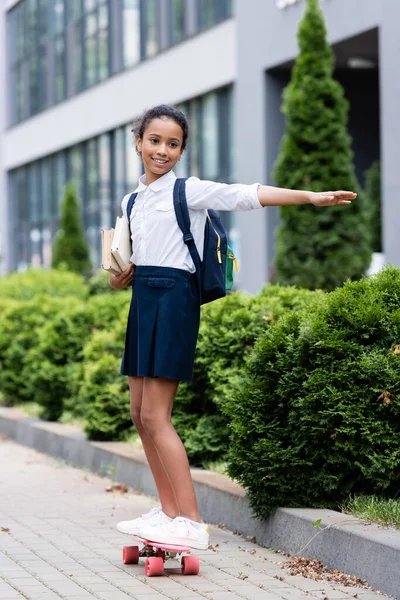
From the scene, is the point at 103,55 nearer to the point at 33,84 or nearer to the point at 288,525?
the point at 33,84

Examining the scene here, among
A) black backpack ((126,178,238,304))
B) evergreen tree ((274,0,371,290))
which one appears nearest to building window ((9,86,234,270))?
evergreen tree ((274,0,371,290))

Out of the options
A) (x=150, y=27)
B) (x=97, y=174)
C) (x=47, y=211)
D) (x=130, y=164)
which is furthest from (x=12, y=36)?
(x=150, y=27)

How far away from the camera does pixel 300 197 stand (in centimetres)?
508

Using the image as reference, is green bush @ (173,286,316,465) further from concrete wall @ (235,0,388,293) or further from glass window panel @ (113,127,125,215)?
glass window panel @ (113,127,125,215)

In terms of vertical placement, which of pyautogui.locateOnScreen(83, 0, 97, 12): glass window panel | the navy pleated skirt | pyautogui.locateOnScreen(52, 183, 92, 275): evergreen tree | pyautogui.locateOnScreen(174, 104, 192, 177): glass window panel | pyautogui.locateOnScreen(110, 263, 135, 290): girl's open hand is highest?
pyautogui.locateOnScreen(83, 0, 97, 12): glass window panel

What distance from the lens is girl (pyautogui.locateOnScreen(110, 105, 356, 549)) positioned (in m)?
5.35

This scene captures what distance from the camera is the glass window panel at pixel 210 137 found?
23750mm

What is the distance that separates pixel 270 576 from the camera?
211 inches

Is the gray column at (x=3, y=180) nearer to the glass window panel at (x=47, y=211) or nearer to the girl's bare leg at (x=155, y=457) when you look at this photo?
the glass window panel at (x=47, y=211)

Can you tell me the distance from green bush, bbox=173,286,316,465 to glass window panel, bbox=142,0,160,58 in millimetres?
19472

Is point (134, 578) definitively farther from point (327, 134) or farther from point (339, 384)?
point (327, 134)

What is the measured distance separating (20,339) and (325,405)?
676 cm

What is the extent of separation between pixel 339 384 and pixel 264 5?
15.8 metres

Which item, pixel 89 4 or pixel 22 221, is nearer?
pixel 89 4
